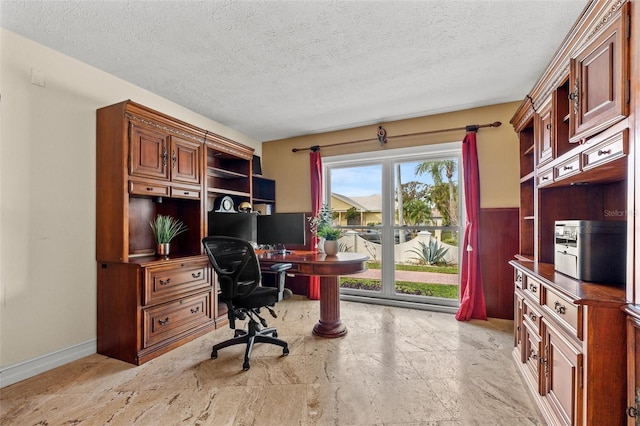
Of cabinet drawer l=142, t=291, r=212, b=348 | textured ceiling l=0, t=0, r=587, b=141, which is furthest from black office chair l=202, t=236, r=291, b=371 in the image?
textured ceiling l=0, t=0, r=587, b=141

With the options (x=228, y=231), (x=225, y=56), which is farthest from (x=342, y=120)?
(x=228, y=231)

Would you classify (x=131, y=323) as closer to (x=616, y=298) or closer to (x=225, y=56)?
(x=225, y=56)

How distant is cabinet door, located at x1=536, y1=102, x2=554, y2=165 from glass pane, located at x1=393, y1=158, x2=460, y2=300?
1563 millimetres

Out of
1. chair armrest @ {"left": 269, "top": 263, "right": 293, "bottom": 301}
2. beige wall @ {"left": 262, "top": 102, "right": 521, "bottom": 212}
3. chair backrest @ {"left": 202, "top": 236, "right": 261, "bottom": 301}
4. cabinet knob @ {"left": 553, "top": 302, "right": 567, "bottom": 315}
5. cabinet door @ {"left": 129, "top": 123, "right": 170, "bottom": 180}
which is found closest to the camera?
cabinet knob @ {"left": 553, "top": 302, "right": 567, "bottom": 315}

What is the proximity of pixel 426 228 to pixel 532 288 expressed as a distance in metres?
1.98

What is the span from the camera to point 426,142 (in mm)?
3678

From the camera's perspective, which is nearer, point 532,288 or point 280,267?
point 532,288

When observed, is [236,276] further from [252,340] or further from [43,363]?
[43,363]

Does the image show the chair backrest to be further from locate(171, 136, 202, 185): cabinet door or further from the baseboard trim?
the baseboard trim

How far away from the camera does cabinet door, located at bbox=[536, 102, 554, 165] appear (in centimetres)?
192

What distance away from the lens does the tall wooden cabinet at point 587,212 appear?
3.73 feet

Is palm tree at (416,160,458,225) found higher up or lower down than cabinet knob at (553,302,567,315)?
higher up

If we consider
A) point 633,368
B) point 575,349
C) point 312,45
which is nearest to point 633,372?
point 633,368

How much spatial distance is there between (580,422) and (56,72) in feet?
13.2
